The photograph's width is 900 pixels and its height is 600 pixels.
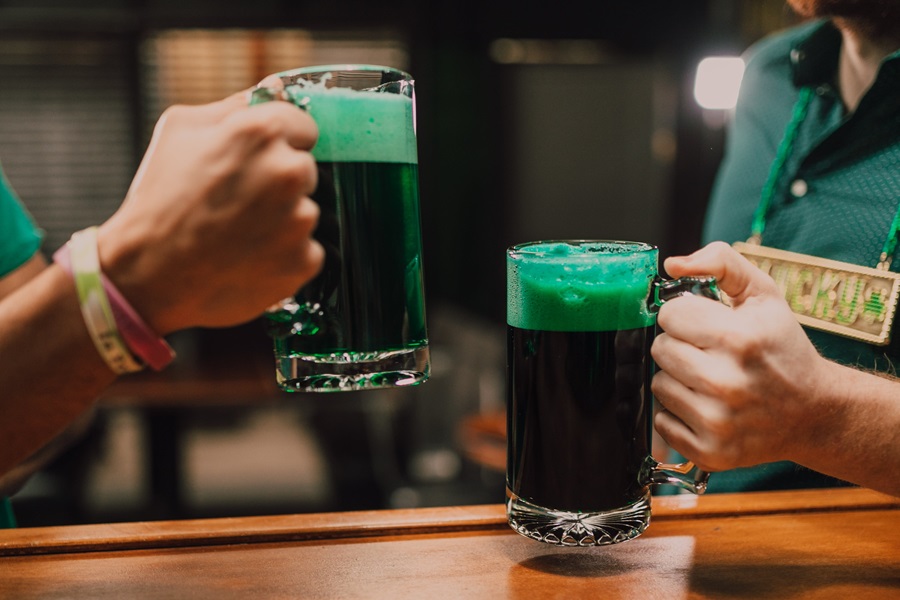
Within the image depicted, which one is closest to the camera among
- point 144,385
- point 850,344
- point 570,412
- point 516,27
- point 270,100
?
point 270,100

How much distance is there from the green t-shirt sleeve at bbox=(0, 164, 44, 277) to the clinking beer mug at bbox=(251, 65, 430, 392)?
771 millimetres

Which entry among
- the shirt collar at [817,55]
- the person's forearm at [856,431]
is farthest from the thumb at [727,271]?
the shirt collar at [817,55]

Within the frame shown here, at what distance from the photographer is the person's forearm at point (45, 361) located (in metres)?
0.79

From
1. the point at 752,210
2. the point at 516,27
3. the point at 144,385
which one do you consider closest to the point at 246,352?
the point at 144,385

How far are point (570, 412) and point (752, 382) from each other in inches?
7.5

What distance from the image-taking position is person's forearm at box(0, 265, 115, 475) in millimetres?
787

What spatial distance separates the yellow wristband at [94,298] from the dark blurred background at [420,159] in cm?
323

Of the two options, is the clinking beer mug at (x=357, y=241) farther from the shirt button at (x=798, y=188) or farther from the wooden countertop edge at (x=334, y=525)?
the shirt button at (x=798, y=188)

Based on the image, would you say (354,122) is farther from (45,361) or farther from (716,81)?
(716,81)

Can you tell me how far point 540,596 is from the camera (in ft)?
2.77

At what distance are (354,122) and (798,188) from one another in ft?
2.99

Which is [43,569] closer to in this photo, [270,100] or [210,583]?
[210,583]

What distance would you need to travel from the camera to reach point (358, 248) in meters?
0.84

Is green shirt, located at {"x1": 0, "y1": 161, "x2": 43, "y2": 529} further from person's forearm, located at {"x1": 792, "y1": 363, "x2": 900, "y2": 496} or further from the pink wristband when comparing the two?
person's forearm, located at {"x1": 792, "y1": 363, "x2": 900, "y2": 496}
